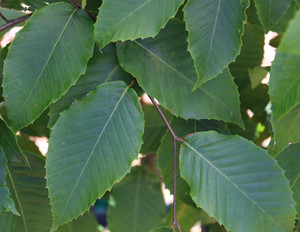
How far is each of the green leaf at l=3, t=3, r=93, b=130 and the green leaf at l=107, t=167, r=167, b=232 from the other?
305 millimetres

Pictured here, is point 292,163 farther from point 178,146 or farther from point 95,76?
point 95,76

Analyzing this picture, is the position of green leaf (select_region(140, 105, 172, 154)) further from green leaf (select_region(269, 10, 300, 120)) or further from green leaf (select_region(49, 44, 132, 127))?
green leaf (select_region(269, 10, 300, 120))

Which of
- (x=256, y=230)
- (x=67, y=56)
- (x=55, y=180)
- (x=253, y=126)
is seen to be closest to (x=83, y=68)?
(x=67, y=56)

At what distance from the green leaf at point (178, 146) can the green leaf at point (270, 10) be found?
153mm

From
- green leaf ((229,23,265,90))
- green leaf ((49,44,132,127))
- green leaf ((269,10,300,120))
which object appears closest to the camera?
green leaf ((269,10,300,120))

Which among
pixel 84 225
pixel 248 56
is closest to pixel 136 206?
pixel 84 225

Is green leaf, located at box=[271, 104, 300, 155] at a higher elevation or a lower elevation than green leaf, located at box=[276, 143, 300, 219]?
higher

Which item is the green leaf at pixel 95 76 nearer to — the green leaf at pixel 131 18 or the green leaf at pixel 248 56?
the green leaf at pixel 131 18

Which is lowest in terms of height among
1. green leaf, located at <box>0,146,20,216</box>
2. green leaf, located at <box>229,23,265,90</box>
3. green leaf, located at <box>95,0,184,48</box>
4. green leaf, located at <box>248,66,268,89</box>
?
green leaf, located at <box>0,146,20,216</box>

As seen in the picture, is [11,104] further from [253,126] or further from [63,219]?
[253,126]

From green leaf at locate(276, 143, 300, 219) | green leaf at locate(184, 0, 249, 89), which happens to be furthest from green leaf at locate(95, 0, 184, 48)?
green leaf at locate(276, 143, 300, 219)

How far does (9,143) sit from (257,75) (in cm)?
42

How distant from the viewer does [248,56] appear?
0.70 m

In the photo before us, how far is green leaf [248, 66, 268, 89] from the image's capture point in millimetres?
725
